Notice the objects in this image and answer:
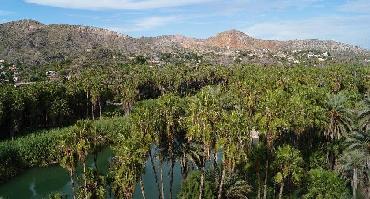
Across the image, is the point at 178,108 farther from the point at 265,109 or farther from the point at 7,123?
the point at 7,123

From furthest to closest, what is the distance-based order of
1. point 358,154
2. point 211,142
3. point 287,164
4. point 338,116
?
point 338,116 → point 358,154 → point 287,164 → point 211,142

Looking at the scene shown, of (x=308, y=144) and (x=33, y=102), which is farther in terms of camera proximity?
(x=33, y=102)

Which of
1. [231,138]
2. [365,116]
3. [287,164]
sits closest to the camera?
[231,138]

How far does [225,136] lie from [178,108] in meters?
12.4

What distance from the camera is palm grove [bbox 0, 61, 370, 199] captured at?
48188 mm

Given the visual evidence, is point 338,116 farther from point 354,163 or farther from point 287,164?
point 287,164

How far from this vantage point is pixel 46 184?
3354 inches

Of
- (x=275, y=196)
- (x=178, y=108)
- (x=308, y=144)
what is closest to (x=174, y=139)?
(x=178, y=108)

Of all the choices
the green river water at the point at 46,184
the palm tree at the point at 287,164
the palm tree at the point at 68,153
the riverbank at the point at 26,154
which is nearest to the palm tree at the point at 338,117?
the palm tree at the point at 287,164

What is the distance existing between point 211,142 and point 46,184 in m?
46.5

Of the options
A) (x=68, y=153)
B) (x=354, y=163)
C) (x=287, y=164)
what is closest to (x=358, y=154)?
(x=354, y=163)

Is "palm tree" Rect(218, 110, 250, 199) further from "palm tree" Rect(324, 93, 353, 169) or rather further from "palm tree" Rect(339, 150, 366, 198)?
"palm tree" Rect(324, 93, 353, 169)

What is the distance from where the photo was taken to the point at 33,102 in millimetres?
114688

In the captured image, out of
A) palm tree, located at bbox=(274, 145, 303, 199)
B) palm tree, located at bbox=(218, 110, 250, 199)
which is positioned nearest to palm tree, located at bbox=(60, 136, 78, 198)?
palm tree, located at bbox=(218, 110, 250, 199)
